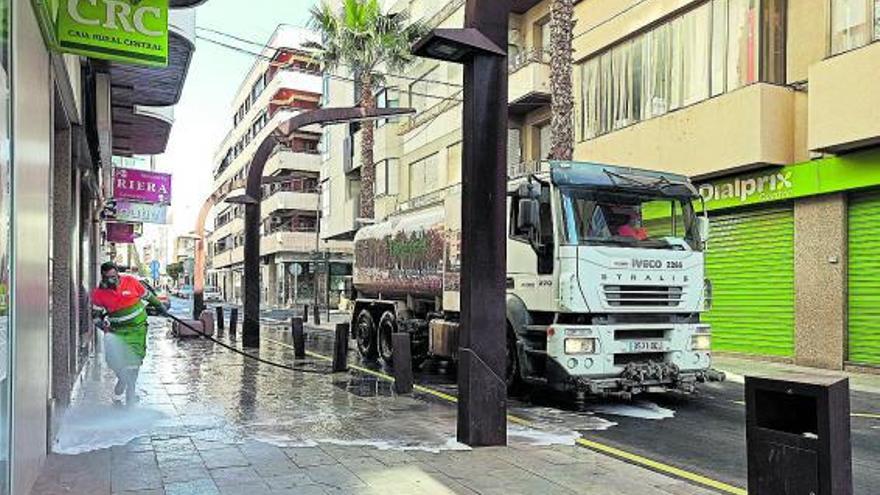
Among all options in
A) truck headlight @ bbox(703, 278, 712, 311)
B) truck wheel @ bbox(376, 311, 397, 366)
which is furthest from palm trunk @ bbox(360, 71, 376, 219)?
truck headlight @ bbox(703, 278, 712, 311)

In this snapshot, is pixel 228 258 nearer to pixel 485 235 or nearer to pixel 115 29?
pixel 115 29

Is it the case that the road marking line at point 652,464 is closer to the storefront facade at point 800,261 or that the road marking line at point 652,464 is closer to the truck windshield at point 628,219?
the truck windshield at point 628,219

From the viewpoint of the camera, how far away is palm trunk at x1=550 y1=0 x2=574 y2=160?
16.9 m

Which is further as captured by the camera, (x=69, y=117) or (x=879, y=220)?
(x=879, y=220)

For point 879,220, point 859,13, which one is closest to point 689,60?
point 859,13

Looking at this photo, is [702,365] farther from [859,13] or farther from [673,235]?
[859,13]

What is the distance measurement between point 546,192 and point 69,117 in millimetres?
5503

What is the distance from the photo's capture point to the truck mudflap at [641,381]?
30.6 feet

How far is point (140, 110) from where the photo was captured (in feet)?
48.8

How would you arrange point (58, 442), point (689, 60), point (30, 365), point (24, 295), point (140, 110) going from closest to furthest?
point (24, 295)
point (30, 365)
point (58, 442)
point (140, 110)
point (689, 60)

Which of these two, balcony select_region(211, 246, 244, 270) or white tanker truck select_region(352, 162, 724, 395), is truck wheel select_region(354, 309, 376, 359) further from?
balcony select_region(211, 246, 244, 270)

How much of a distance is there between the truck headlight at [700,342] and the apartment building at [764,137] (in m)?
3.92

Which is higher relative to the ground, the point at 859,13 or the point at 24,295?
the point at 859,13

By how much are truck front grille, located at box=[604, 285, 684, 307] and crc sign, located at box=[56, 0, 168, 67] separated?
565cm
